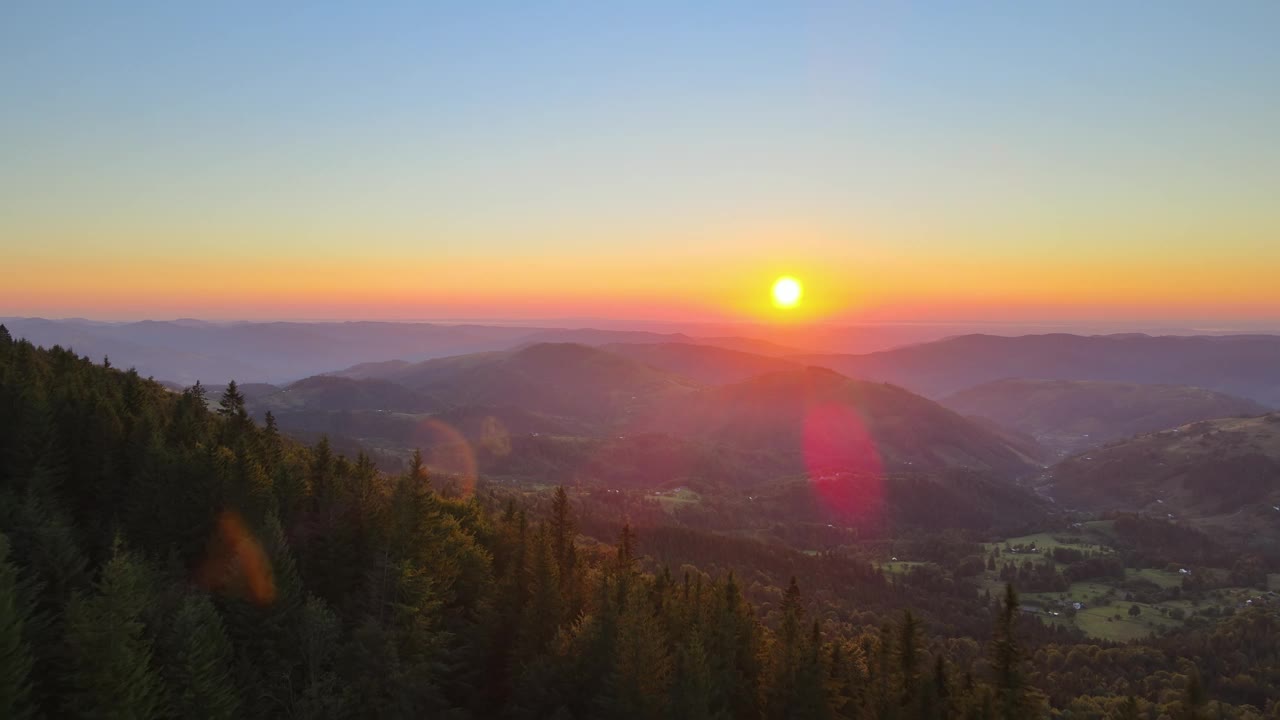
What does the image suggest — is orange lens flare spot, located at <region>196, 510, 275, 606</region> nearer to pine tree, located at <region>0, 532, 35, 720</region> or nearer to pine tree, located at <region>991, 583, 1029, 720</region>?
pine tree, located at <region>0, 532, 35, 720</region>

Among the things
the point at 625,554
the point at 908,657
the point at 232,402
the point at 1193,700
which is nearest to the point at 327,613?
the point at 625,554

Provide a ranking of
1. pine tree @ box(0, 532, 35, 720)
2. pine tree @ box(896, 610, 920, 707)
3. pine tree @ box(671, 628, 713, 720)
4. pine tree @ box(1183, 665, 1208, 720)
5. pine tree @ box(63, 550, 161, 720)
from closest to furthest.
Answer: pine tree @ box(0, 532, 35, 720)
pine tree @ box(63, 550, 161, 720)
pine tree @ box(1183, 665, 1208, 720)
pine tree @ box(671, 628, 713, 720)
pine tree @ box(896, 610, 920, 707)

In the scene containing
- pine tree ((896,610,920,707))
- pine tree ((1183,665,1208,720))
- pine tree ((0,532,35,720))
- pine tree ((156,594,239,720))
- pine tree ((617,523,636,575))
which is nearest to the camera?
pine tree ((0,532,35,720))

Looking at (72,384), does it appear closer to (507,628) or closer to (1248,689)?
(507,628)

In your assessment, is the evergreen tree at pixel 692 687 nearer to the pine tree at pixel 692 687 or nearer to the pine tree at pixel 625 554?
the pine tree at pixel 692 687

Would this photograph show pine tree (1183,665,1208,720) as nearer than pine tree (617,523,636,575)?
Yes

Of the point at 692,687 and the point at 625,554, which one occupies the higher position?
the point at 625,554

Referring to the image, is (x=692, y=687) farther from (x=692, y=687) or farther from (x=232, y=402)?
(x=232, y=402)

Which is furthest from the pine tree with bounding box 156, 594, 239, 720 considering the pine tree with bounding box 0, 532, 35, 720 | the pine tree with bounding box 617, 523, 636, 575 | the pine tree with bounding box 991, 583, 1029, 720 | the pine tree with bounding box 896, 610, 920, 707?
the pine tree with bounding box 991, 583, 1029, 720

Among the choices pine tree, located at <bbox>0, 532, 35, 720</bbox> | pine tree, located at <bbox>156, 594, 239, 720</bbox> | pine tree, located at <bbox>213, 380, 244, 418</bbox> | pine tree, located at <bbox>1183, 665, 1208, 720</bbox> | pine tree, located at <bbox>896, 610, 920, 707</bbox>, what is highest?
pine tree, located at <bbox>213, 380, 244, 418</bbox>
